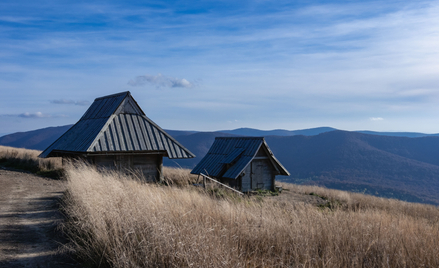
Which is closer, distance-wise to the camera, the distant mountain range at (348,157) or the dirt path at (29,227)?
the dirt path at (29,227)

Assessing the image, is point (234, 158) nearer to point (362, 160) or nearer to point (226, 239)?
point (226, 239)

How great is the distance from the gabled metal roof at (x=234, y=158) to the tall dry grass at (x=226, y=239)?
13705mm

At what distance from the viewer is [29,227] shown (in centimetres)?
701

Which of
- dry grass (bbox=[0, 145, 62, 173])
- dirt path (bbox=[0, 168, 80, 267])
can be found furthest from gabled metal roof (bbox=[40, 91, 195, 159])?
dirt path (bbox=[0, 168, 80, 267])

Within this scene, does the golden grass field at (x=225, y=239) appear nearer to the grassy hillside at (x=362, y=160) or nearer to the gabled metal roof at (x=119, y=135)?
the gabled metal roof at (x=119, y=135)

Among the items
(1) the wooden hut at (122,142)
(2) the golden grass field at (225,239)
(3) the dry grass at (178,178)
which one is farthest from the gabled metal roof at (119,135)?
(2) the golden grass field at (225,239)

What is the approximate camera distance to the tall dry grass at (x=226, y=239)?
4.14 m

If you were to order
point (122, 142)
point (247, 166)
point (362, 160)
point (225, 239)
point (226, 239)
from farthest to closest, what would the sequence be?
point (362, 160) → point (247, 166) → point (122, 142) → point (225, 239) → point (226, 239)

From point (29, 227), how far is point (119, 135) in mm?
7808

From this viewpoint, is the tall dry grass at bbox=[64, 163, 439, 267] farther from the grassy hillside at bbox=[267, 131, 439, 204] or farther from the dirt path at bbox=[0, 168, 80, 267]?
the grassy hillside at bbox=[267, 131, 439, 204]

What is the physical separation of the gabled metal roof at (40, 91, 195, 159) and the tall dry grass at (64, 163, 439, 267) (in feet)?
25.3

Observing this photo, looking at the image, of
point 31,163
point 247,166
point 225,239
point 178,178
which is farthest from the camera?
point 247,166

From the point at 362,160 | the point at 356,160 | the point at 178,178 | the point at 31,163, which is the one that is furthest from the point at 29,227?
the point at 362,160

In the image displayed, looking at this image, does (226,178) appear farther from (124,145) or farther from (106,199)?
(106,199)
